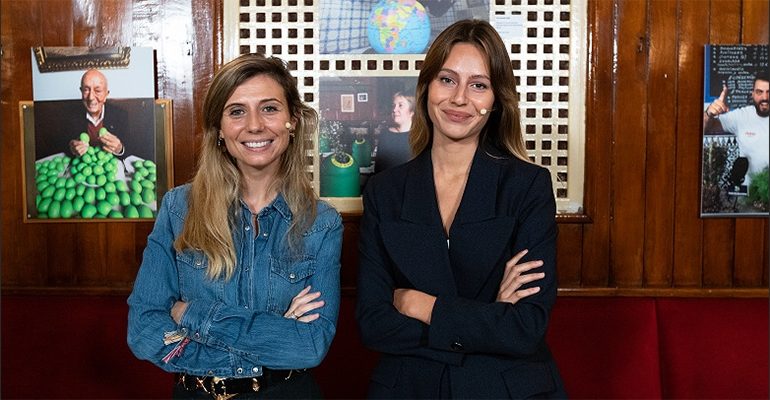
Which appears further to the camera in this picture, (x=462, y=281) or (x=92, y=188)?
(x=92, y=188)

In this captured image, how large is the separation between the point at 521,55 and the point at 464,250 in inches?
36.1

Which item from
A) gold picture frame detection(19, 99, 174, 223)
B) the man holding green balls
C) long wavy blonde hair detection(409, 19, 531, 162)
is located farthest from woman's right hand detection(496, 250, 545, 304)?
the man holding green balls

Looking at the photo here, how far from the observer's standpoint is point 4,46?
2.52m

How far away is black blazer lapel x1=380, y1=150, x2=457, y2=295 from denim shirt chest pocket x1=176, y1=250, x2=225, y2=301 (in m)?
0.41

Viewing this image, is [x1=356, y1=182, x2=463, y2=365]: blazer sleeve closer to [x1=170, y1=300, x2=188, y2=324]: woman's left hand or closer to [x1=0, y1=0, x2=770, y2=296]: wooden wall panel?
[x1=170, y1=300, x2=188, y2=324]: woman's left hand

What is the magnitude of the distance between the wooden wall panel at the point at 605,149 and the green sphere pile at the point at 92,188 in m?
0.05

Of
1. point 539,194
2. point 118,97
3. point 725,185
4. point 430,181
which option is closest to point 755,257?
point 725,185

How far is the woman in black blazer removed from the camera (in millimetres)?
1718

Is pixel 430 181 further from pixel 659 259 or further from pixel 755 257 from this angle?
pixel 755 257

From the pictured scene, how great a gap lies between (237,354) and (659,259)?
4.84 feet

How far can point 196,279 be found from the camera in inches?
71.7

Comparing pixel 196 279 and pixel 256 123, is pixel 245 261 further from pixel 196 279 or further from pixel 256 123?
pixel 256 123

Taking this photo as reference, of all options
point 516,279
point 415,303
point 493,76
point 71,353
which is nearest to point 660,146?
point 493,76

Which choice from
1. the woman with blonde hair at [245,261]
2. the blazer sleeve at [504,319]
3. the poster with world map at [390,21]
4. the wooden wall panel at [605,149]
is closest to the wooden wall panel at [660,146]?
the wooden wall panel at [605,149]
